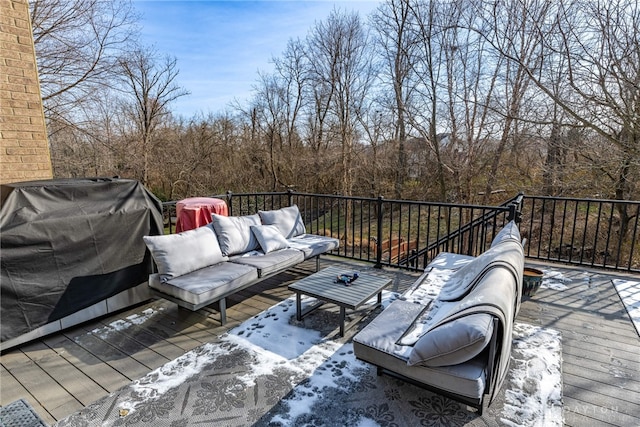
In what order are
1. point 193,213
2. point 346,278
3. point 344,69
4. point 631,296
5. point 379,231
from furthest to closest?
1. point 344,69
2. point 379,231
3. point 193,213
4. point 631,296
5. point 346,278

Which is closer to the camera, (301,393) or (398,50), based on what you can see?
(301,393)

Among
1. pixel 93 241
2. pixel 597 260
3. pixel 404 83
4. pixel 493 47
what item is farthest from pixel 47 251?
pixel 597 260

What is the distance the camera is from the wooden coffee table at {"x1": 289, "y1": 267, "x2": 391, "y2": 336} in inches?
101

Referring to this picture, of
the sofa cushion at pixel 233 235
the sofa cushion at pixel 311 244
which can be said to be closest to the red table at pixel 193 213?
the sofa cushion at pixel 233 235

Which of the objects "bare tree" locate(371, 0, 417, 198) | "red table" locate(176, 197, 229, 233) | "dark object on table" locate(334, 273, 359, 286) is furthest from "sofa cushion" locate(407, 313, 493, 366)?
"bare tree" locate(371, 0, 417, 198)

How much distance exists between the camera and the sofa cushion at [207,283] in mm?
2584

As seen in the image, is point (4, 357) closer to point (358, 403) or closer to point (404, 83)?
point (358, 403)

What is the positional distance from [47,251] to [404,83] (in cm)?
905

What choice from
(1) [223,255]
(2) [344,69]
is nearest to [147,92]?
(2) [344,69]

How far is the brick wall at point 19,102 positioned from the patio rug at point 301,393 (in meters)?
2.64

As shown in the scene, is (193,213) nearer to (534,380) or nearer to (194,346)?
(194,346)

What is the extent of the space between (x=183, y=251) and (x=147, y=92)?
988 centimetres

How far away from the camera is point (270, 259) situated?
3.37m

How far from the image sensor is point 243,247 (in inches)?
142
